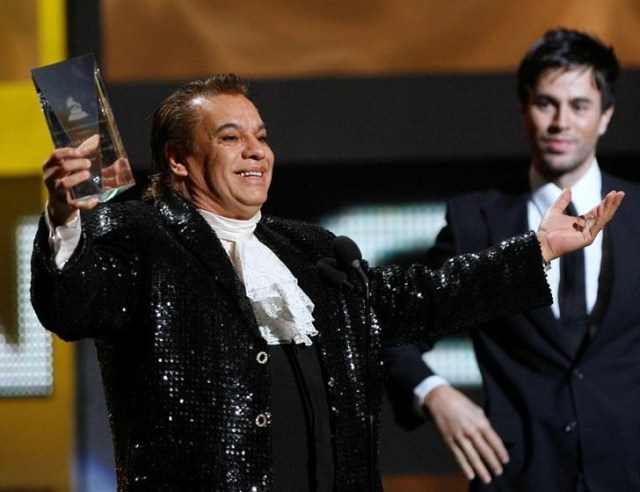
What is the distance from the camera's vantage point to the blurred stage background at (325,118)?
5.53 m

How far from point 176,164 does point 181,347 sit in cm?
48

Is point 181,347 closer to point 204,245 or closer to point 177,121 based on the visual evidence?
point 204,245

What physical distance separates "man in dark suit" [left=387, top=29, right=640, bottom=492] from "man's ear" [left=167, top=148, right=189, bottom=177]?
1.15 metres

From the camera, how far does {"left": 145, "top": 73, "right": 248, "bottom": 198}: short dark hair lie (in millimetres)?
3066

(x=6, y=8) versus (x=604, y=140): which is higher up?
(x=6, y=8)

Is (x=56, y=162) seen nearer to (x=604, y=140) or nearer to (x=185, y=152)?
(x=185, y=152)

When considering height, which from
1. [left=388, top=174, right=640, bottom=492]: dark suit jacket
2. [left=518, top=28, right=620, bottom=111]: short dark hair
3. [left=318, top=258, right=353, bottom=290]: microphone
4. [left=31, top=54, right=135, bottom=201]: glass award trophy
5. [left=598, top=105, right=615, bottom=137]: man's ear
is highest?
[left=518, top=28, right=620, bottom=111]: short dark hair

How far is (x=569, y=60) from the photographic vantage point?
13.6ft

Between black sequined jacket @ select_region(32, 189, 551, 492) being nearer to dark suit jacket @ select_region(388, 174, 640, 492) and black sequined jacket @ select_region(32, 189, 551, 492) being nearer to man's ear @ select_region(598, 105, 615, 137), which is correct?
dark suit jacket @ select_region(388, 174, 640, 492)

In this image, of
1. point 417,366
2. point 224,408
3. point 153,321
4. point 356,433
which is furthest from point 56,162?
point 417,366

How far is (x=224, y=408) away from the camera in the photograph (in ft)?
9.17

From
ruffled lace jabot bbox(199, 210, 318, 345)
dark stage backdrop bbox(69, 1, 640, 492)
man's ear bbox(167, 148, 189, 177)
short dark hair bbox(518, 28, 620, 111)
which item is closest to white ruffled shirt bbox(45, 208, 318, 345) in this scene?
ruffled lace jabot bbox(199, 210, 318, 345)

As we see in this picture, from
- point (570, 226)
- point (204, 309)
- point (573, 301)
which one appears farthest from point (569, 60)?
point (204, 309)

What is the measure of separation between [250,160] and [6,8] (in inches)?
123
